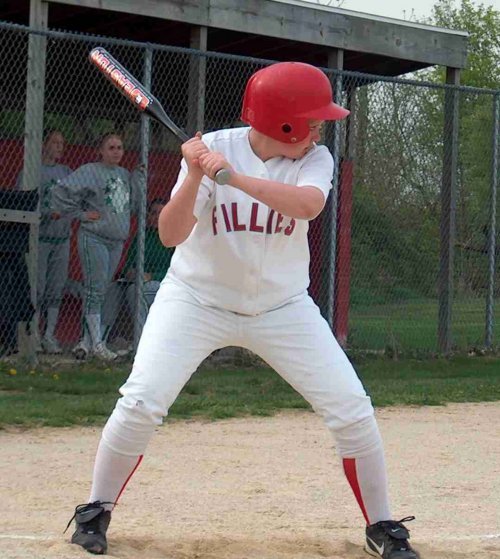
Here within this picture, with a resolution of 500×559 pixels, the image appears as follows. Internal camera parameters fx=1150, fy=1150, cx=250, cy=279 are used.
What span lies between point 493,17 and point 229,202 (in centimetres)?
3305

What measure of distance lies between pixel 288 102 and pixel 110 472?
1481mm

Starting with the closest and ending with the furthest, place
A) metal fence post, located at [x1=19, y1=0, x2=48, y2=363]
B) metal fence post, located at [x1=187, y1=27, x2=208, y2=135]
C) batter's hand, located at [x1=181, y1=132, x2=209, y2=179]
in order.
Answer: batter's hand, located at [x1=181, y1=132, x2=209, y2=179] < metal fence post, located at [x1=19, y1=0, x2=48, y2=363] < metal fence post, located at [x1=187, y1=27, x2=208, y2=135]

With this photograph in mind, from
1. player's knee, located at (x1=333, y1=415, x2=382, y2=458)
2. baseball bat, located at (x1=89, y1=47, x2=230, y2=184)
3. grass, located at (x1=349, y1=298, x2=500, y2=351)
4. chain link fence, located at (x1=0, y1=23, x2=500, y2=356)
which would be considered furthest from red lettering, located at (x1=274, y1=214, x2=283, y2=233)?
grass, located at (x1=349, y1=298, x2=500, y2=351)

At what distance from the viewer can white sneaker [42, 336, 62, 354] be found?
9852mm

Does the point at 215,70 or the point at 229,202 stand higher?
the point at 215,70

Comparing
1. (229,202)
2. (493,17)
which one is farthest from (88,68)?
(493,17)

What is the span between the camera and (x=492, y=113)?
11812 millimetres

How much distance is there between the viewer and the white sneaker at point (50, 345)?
32.3 ft

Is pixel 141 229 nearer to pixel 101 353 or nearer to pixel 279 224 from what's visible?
pixel 101 353

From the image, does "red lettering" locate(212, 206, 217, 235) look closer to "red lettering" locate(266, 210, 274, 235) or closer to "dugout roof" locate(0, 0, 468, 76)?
"red lettering" locate(266, 210, 274, 235)

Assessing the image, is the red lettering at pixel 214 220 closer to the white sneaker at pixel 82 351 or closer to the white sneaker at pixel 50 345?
the white sneaker at pixel 82 351

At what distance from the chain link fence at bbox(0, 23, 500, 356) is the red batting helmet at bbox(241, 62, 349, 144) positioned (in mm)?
5312

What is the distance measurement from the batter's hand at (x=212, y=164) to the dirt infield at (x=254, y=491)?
1.38 meters

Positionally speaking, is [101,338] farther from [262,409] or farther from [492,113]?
[492,113]
